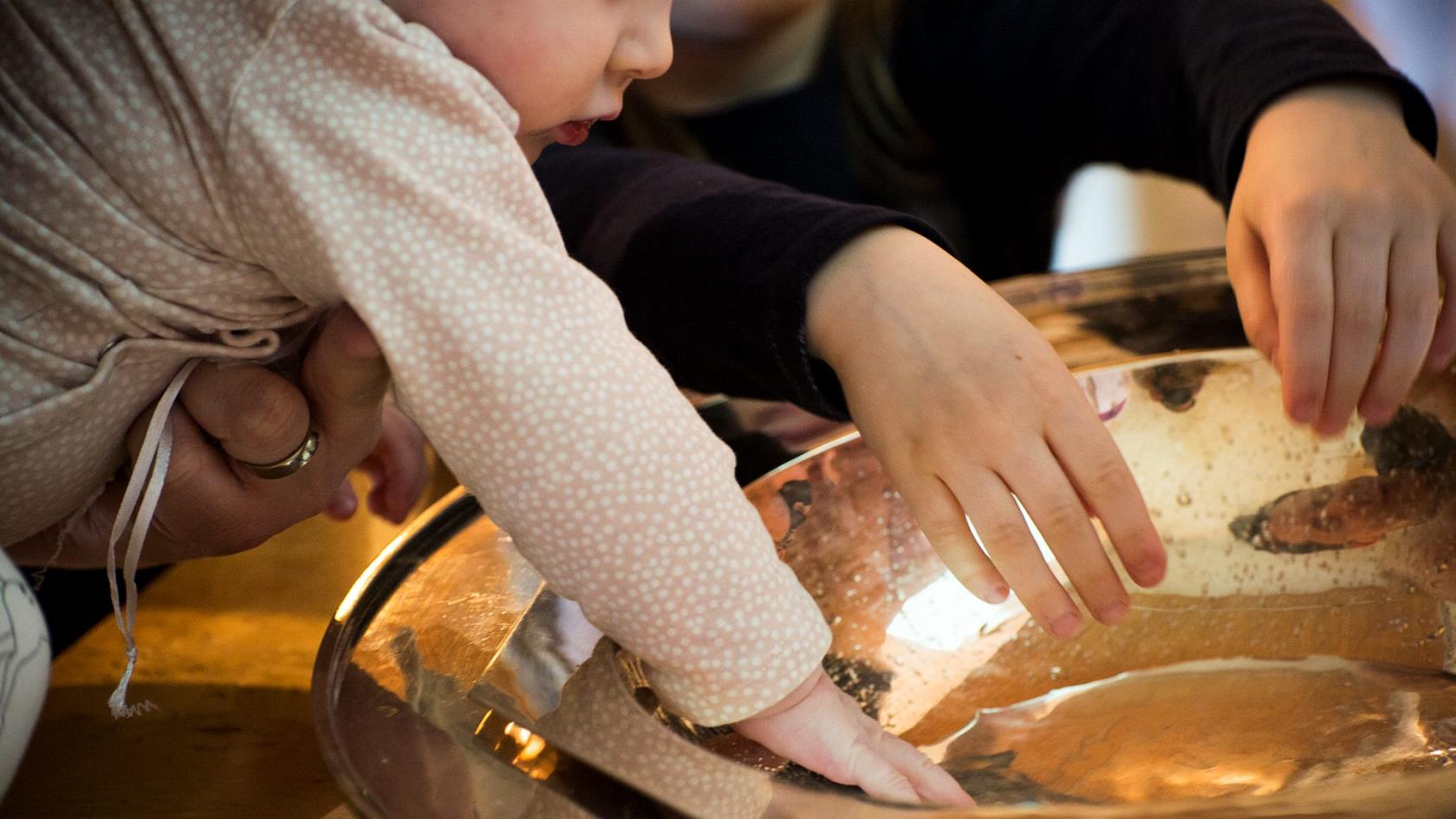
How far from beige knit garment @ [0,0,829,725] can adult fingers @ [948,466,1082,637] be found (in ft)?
0.13

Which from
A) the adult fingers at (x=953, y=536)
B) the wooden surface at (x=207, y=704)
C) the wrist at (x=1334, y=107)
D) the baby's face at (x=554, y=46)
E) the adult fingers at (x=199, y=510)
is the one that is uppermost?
the baby's face at (x=554, y=46)

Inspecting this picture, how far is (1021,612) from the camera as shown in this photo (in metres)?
0.31

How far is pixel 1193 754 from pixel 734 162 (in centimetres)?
44

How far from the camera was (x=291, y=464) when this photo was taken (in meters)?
0.32

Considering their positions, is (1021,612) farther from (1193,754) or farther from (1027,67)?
(1027,67)

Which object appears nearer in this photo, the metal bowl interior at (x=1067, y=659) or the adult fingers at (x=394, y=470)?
the metal bowl interior at (x=1067, y=659)

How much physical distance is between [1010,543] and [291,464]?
0.58 ft

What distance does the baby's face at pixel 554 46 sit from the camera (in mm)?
246

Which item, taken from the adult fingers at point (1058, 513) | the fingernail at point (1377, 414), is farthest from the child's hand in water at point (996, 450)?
the fingernail at point (1377, 414)

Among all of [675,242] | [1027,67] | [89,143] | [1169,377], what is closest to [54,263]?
[89,143]

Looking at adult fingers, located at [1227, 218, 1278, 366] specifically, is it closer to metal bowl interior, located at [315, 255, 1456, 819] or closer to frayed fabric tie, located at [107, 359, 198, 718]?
metal bowl interior, located at [315, 255, 1456, 819]

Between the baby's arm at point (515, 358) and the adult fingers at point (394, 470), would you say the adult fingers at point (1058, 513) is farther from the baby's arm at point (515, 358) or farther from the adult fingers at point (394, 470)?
the adult fingers at point (394, 470)

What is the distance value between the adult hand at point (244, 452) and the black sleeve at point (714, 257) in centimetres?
9

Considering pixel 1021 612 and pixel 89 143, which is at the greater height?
pixel 89 143
